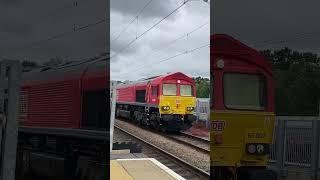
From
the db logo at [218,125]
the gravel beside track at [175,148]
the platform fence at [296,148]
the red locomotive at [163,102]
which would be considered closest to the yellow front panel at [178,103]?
the red locomotive at [163,102]

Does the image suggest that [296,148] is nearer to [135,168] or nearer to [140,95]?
[140,95]

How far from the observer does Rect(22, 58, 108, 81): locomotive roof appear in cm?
218

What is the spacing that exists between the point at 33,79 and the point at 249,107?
53.7 inches

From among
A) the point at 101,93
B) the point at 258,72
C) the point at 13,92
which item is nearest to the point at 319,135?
the point at 258,72

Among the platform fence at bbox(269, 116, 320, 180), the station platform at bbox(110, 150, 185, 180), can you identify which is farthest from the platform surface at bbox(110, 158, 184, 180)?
the platform fence at bbox(269, 116, 320, 180)

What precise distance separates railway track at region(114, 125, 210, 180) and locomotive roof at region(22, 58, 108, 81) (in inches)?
17.3

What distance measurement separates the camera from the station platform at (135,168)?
227 cm

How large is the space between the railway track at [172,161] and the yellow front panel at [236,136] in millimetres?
136

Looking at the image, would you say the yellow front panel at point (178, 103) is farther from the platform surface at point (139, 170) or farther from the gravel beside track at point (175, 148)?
the platform surface at point (139, 170)

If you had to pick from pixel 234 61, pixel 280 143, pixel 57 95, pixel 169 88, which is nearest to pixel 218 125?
pixel 234 61

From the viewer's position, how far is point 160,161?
8.51ft

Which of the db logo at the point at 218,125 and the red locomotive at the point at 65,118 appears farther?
the db logo at the point at 218,125

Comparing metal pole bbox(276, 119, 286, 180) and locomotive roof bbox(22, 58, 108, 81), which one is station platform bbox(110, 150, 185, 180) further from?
metal pole bbox(276, 119, 286, 180)

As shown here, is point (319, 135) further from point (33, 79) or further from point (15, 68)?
point (15, 68)
